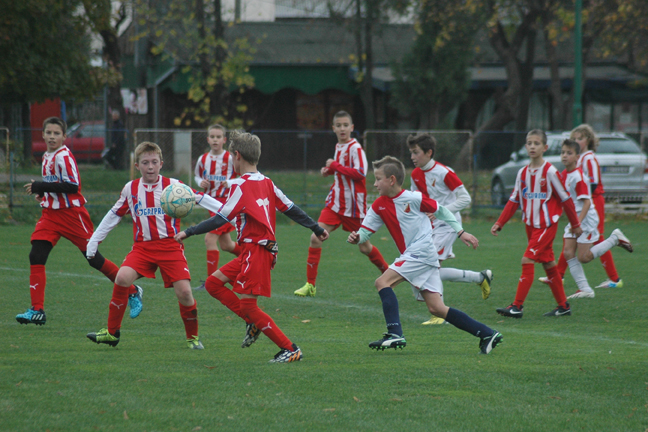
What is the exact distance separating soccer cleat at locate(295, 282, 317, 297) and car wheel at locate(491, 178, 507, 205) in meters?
11.0

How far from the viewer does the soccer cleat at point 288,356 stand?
5.33 m

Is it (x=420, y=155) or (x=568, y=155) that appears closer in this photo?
(x=420, y=155)

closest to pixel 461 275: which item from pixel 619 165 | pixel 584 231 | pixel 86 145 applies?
pixel 584 231

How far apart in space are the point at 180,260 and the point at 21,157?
12313 mm

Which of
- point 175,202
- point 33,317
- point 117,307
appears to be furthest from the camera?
point 33,317

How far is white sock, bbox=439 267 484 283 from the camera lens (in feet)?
22.6

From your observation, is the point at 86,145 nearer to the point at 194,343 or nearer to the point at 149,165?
the point at 149,165

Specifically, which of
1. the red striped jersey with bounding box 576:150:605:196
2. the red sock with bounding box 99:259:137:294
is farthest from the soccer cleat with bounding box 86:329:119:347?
the red striped jersey with bounding box 576:150:605:196

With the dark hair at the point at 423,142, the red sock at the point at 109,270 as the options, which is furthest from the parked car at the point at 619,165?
the red sock at the point at 109,270

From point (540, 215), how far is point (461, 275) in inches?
47.0

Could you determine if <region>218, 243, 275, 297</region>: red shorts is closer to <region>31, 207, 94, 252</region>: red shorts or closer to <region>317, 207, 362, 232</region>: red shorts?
<region>31, 207, 94, 252</region>: red shorts

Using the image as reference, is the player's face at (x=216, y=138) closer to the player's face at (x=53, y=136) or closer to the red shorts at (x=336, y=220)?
the red shorts at (x=336, y=220)

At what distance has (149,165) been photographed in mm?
5840

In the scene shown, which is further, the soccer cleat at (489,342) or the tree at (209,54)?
the tree at (209,54)
